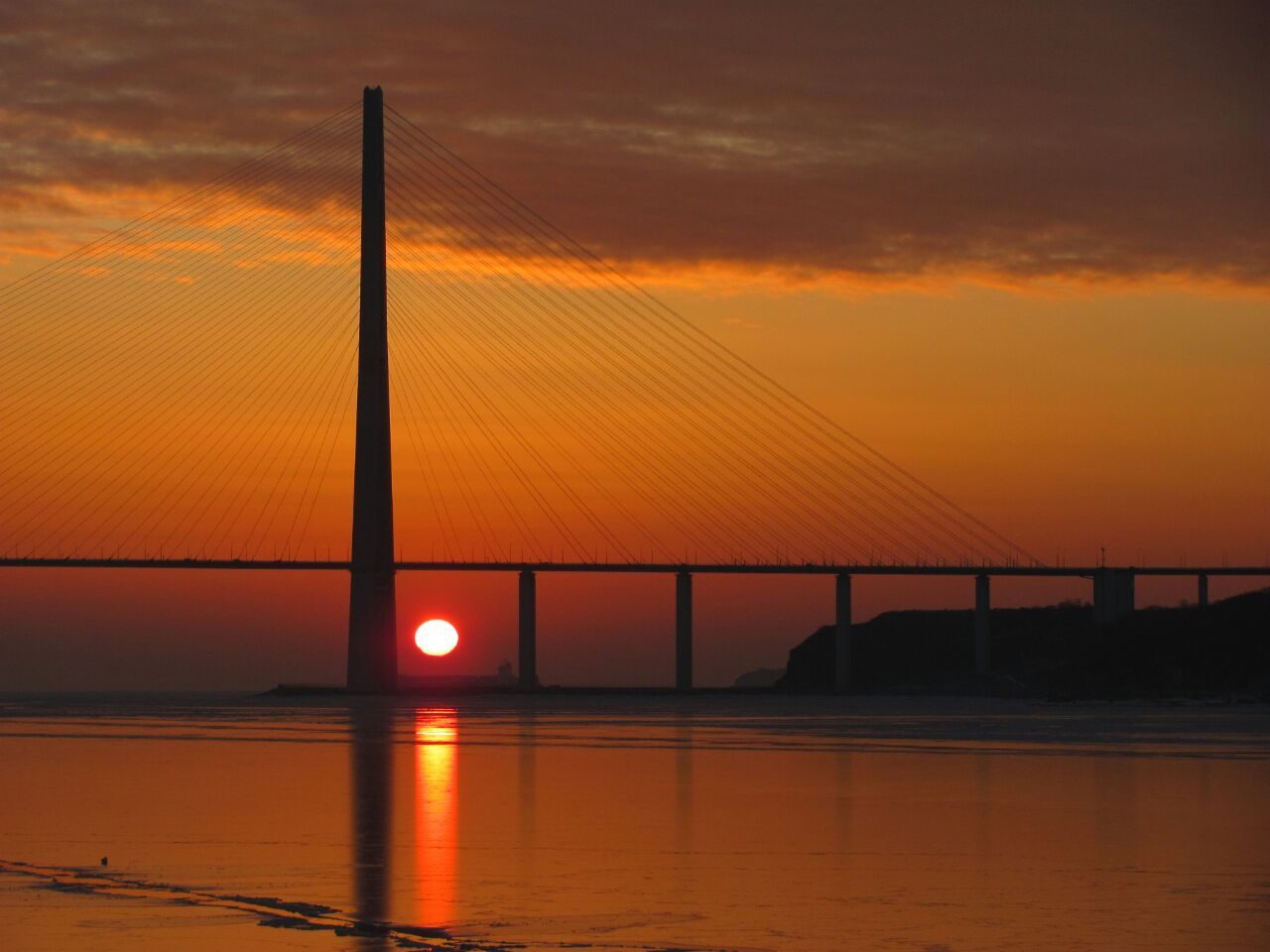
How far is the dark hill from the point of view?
79.8 m

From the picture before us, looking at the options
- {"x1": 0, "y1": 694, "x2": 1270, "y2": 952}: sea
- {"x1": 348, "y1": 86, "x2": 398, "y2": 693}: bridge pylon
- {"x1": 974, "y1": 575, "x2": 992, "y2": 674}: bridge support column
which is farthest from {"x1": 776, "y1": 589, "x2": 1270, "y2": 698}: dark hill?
{"x1": 0, "y1": 694, "x2": 1270, "y2": 952}: sea

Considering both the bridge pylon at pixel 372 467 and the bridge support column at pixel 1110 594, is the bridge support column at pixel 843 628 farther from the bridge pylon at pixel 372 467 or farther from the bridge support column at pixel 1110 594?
the bridge pylon at pixel 372 467

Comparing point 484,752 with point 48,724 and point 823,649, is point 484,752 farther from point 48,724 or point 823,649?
point 823,649

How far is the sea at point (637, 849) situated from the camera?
12.6 metres

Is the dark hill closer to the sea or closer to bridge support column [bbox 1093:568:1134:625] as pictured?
bridge support column [bbox 1093:568:1134:625]

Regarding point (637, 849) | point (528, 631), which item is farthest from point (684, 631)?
point (637, 849)

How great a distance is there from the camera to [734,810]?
20.9 m

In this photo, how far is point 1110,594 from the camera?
376 feet

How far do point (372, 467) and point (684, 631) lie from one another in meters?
33.3

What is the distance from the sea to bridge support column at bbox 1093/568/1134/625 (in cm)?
8150

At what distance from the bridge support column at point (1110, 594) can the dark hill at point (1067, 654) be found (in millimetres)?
2730

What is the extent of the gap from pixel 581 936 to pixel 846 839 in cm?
605

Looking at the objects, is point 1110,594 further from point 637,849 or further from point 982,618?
point 637,849

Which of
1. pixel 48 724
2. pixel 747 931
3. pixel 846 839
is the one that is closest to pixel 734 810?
pixel 846 839
